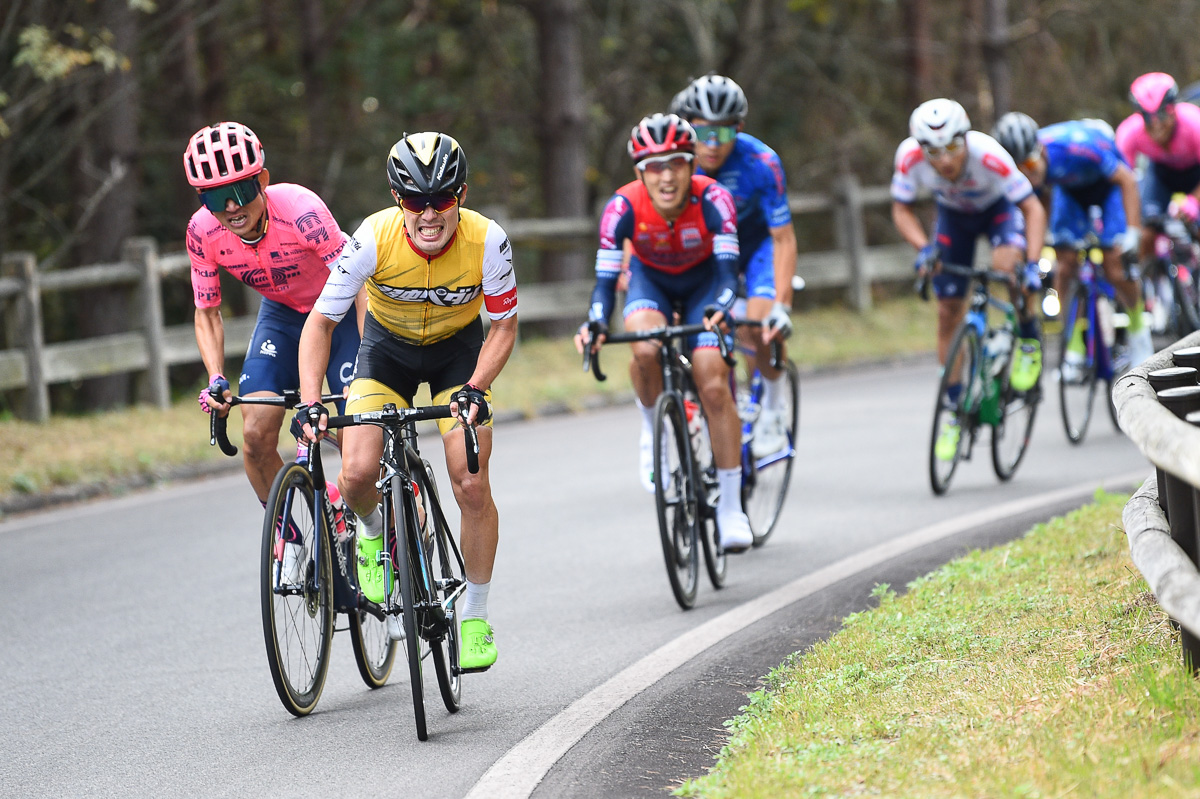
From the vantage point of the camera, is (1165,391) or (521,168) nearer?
(1165,391)

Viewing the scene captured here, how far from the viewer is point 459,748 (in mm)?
4996

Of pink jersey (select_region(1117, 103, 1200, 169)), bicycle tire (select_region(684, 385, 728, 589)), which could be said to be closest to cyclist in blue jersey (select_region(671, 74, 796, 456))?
bicycle tire (select_region(684, 385, 728, 589))

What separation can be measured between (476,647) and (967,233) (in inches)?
226

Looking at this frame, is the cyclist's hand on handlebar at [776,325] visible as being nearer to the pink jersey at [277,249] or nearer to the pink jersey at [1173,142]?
the pink jersey at [277,249]

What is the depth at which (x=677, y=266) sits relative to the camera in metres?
7.50

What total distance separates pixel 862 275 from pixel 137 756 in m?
16.9

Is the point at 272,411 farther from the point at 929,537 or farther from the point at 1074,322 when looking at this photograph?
the point at 1074,322

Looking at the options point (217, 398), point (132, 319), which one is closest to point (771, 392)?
point (217, 398)

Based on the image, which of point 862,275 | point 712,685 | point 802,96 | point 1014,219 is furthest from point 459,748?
point 802,96

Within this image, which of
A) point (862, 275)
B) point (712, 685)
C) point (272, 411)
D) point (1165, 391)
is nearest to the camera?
point (1165, 391)

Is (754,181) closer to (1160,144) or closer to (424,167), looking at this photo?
(424,167)

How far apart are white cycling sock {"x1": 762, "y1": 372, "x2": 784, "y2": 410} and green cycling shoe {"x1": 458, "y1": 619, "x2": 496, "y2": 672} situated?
348cm

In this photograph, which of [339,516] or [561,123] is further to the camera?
[561,123]

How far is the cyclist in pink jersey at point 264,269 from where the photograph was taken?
5898mm
